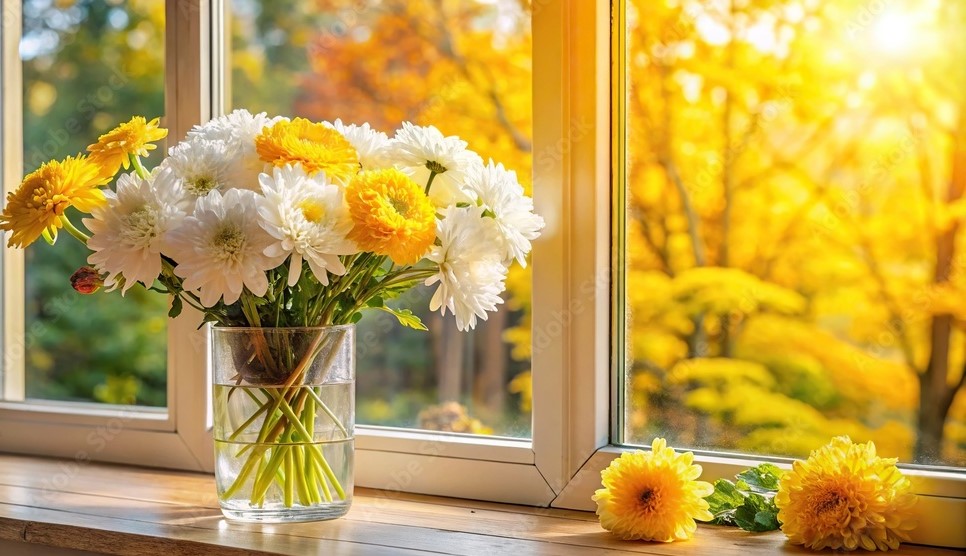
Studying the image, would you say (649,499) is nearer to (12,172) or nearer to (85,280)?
(85,280)

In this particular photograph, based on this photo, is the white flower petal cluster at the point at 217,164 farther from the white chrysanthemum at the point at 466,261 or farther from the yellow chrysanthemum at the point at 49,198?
the white chrysanthemum at the point at 466,261

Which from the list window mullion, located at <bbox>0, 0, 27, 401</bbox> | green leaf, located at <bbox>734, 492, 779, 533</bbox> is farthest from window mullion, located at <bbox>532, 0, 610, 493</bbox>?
window mullion, located at <bbox>0, 0, 27, 401</bbox>

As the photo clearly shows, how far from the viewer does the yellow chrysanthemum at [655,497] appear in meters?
1.04

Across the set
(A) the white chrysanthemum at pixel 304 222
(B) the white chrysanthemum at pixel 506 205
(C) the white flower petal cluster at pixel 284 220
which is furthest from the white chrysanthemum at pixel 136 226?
(B) the white chrysanthemum at pixel 506 205

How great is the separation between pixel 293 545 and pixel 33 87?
1185mm

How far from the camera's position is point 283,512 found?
3.72 feet

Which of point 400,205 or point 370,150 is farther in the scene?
point 370,150

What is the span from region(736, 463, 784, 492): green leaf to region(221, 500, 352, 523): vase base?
0.48 metres

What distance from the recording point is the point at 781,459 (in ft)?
3.86

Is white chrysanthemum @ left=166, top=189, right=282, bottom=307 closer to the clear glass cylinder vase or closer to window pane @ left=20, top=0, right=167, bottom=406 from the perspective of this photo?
the clear glass cylinder vase

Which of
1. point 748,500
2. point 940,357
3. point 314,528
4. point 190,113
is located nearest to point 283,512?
point 314,528

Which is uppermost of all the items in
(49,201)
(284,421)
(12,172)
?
(12,172)

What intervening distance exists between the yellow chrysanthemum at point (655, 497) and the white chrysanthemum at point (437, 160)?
0.36 meters

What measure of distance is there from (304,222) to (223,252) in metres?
0.09
